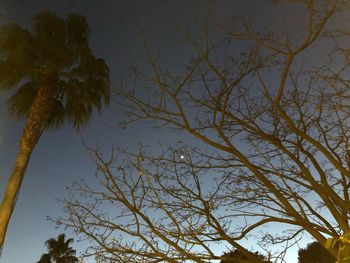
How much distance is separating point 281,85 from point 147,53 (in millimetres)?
2017

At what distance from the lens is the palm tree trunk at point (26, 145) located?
823cm

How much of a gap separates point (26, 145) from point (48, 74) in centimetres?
212

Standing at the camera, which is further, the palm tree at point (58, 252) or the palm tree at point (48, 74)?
the palm tree at point (58, 252)

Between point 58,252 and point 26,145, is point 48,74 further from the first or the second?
point 58,252

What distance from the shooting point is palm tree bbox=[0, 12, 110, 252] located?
31.3 ft

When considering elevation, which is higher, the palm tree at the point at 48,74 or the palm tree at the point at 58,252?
the palm tree at the point at 58,252

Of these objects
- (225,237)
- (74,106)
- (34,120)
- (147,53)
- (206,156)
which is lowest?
(225,237)

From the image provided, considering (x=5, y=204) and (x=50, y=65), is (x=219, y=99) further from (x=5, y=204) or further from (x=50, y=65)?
(x=50, y=65)

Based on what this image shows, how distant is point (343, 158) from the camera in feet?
19.1

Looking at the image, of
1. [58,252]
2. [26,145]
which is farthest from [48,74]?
[58,252]

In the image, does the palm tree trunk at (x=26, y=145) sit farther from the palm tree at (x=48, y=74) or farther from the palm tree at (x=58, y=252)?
the palm tree at (x=58, y=252)

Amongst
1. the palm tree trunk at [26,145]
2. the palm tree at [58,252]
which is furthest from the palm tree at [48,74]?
the palm tree at [58,252]

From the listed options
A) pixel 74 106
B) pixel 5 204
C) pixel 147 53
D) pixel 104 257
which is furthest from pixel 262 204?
pixel 74 106

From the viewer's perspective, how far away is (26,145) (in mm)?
9055
